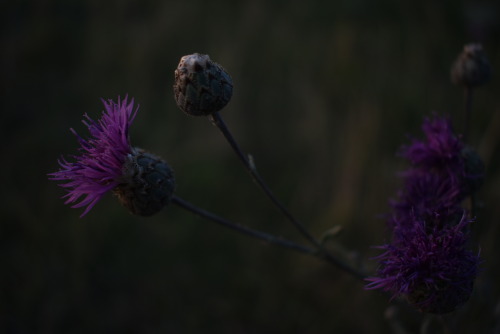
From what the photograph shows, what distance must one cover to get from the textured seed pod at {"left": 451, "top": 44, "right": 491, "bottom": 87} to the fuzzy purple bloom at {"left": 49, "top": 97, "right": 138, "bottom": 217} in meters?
1.60

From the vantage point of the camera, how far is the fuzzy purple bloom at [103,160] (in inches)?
67.1

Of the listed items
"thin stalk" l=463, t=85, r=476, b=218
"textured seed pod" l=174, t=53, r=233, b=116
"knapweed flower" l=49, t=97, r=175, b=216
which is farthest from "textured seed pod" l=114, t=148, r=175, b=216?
"thin stalk" l=463, t=85, r=476, b=218

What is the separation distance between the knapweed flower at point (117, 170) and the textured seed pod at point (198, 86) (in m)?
0.20

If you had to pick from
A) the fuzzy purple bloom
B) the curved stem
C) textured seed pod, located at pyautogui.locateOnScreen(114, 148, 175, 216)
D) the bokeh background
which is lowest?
the bokeh background

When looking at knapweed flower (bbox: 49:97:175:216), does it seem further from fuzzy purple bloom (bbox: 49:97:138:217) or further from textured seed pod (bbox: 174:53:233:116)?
textured seed pod (bbox: 174:53:233:116)

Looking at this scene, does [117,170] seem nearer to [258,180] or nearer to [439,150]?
[258,180]

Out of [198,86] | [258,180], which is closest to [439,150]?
[258,180]

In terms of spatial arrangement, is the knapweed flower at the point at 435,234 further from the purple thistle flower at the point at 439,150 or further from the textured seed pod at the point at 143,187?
the textured seed pod at the point at 143,187

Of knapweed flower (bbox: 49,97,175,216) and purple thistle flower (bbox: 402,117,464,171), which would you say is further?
purple thistle flower (bbox: 402,117,464,171)

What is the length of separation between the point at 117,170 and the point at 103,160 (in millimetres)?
66

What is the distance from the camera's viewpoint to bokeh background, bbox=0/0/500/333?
3371mm

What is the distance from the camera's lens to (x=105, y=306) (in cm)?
350

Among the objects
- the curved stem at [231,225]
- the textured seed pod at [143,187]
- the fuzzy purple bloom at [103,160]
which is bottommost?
the curved stem at [231,225]

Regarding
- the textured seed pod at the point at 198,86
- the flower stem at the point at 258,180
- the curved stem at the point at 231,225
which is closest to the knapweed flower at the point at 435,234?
the flower stem at the point at 258,180
